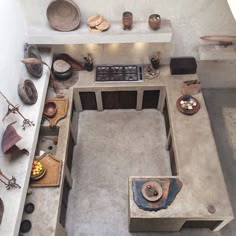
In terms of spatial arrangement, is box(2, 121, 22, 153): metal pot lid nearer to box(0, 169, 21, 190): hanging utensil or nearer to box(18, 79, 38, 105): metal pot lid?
box(0, 169, 21, 190): hanging utensil

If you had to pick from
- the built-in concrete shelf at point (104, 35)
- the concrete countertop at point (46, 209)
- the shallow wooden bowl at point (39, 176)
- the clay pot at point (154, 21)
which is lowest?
the concrete countertop at point (46, 209)

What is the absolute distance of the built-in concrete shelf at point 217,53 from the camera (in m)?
4.49

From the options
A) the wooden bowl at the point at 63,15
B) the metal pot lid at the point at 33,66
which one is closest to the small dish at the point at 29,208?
the metal pot lid at the point at 33,66

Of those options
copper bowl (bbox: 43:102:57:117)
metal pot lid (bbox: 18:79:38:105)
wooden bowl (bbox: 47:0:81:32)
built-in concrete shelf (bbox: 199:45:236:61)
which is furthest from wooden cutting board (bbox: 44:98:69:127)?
built-in concrete shelf (bbox: 199:45:236:61)

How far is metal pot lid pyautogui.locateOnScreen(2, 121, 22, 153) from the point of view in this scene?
127 inches

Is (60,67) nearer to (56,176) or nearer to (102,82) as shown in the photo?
(102,82)

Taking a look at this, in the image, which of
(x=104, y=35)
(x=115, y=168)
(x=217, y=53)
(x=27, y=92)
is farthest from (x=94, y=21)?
(x=115, y=168)

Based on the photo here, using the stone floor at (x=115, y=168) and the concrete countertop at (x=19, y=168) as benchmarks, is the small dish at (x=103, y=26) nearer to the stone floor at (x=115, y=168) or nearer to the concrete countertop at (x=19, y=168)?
the concrete countertop at (x=19, y=168)

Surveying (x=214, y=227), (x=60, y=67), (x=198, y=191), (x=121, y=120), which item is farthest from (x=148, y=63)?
(x=214, y=227)

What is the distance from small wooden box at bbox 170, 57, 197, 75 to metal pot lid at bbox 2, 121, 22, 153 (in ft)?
9.22

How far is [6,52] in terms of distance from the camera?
3.52 meters

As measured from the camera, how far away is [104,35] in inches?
159

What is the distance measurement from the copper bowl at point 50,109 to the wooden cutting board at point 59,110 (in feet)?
0.17

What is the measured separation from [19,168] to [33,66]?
1.59 meters
